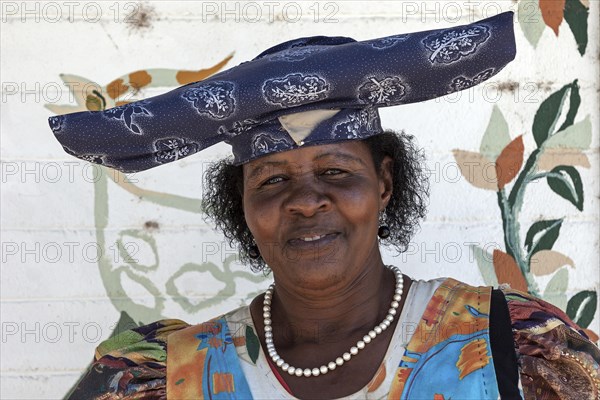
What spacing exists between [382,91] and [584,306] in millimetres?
1461

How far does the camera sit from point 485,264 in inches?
118

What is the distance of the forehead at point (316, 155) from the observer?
2.00 metres

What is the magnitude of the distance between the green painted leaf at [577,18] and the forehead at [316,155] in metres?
1.24

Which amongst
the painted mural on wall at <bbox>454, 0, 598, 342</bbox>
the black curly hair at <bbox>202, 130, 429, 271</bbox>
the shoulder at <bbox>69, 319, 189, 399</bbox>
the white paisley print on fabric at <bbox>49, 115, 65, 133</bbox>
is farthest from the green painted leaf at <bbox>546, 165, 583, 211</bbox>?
the white paisley print on fabric at <bbox>49, 115, 65, 133</bbox>

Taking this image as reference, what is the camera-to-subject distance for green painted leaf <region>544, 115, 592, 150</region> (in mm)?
2959

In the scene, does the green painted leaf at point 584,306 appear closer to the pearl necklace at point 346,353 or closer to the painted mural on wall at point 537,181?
the painted mural on wall at point 537,181

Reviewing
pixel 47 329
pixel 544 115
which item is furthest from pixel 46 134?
pixel 544 115

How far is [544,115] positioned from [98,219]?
1.51 m

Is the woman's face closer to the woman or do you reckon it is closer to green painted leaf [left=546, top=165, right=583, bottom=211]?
the woman

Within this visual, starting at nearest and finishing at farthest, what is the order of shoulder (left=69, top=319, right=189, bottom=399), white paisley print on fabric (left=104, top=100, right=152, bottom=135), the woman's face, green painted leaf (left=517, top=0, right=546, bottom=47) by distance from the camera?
1. white paisley print on fabric (left=104, top=100, right=152, bottom=135)
2. the woman's face
3. shoulder (left=69, top=319, right=189, bottom=399)
4. green painted leaf (left=517, top=0, right=546, bottom=47)

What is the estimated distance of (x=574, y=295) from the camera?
9.82 ft

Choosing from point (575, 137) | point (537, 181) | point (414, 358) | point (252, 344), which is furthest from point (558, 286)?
point (252, 344)

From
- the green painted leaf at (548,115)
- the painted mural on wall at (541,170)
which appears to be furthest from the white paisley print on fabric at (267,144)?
the green painted leaf at (548,115)

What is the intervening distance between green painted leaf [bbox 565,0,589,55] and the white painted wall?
3cm
